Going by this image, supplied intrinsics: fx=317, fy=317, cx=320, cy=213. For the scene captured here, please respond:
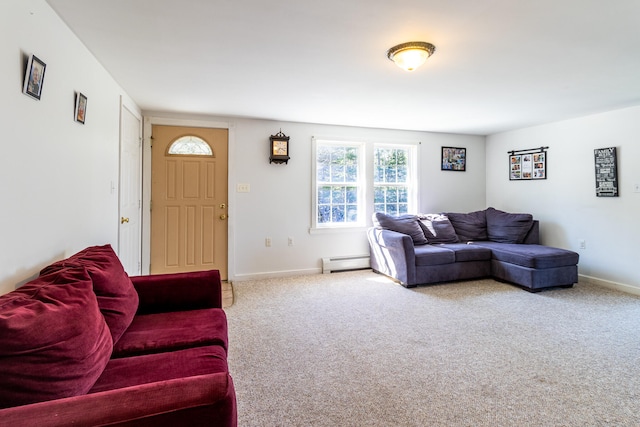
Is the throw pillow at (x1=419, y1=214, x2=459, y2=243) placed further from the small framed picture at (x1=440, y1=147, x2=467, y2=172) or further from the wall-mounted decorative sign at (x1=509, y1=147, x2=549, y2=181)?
the wall-mounted decorative sign at (x1=509, y1=147, x2=549, y2=181)

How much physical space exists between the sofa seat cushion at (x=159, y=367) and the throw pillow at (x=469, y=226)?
4.29 m

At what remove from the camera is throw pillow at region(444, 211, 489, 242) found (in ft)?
15.8

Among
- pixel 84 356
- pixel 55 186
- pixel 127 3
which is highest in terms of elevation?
pixel 127 3

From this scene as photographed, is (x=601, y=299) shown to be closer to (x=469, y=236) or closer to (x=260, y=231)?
(x=469, y=236)

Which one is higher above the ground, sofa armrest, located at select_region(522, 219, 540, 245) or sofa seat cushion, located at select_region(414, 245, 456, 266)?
sofa armrest, located at select_region(522, 219, 540, 245)

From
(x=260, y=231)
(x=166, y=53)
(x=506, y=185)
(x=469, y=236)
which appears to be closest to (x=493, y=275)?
(x=469, y=236)

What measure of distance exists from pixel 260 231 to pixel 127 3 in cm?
291

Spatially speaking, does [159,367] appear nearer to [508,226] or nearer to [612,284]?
[508,226]

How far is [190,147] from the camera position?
4035 mm

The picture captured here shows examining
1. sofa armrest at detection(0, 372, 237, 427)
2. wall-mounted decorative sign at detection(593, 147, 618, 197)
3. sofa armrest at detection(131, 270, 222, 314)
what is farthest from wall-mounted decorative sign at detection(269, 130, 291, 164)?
wall-mounted decorative sign at detection(593, 147, 618, 197)

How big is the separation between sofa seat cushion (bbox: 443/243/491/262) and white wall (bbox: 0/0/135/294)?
154 inches

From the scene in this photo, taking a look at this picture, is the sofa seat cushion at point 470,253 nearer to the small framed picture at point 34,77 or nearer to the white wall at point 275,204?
the white wall at point 275,204

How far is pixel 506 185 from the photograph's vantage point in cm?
521

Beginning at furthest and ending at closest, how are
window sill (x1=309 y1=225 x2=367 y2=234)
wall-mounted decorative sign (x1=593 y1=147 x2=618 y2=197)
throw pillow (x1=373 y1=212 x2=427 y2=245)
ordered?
window sill (x1=309 y1=225 x2=367 y2=234) < throw pillow (x1=373 y1=212 x2=427 y2=245) < wall-mounted decorative sign (x1=593 y1=147 x2=618 y2=197)
